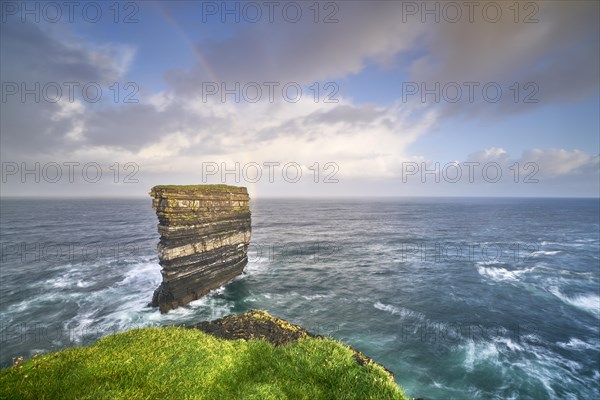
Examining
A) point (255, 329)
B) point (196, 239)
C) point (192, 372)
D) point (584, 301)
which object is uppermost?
point (196, 239)

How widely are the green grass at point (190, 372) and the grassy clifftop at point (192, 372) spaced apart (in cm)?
3

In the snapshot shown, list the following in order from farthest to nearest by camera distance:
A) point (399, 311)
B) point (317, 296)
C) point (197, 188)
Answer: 1. point (317, 296)
2. point (197, 188)
3. point (399, 311)

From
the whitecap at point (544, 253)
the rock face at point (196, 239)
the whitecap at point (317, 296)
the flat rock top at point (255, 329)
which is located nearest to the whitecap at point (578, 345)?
the whitecap at point (317, 296)

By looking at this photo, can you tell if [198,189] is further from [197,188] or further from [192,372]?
[192,372]

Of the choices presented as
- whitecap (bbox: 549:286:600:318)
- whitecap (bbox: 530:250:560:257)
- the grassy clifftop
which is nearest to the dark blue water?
whitecap (bbox: 549:286:600:318)

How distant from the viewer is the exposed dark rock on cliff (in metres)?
13.0

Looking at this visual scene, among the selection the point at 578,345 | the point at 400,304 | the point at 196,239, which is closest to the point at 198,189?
the point at 196,239

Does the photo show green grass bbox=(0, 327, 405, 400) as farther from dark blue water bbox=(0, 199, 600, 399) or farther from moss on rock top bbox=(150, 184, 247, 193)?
moss on rock top bbox=(150, 184, 247, 193)

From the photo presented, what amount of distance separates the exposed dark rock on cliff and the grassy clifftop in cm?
182

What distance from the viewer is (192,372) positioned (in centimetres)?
870

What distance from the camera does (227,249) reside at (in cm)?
3944

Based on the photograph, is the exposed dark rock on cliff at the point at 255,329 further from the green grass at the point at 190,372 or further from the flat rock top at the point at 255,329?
the green grass at the point at 190,372

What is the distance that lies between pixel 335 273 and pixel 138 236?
2399 inches

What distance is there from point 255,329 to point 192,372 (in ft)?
17.5
